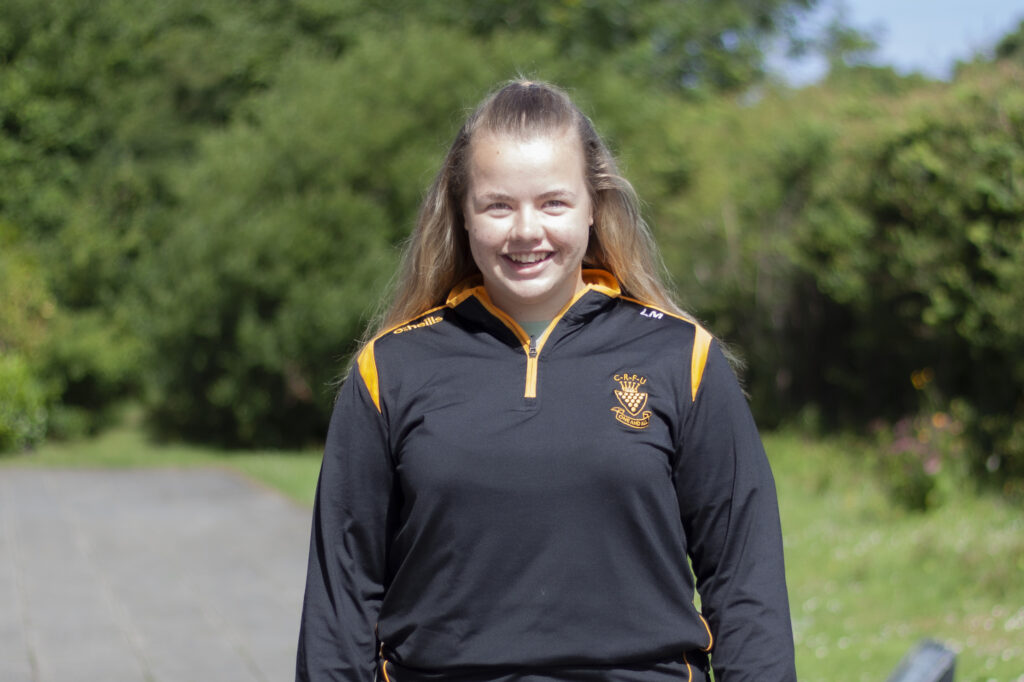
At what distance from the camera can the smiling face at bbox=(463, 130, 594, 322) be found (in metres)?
2.03

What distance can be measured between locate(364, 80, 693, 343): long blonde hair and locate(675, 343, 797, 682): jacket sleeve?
229 mm

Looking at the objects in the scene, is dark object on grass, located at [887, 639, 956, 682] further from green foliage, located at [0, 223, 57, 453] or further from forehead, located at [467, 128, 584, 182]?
A: green foliage, located at [0, 223, 57, 453]

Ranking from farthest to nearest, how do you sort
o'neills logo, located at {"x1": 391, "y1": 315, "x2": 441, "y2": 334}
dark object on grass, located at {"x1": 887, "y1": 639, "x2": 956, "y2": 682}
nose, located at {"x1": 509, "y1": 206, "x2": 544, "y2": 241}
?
dark object on grass, located at {"x1": 887, "y1": 639, "x2": 956, "y2": 682} < o'neills logo, located at {"x1": 391, "y1": 315, "x2": 441, "y2": 334} < nose, located at {"x1": 509, "y1": 206, "x2": 544, "y2": 241}

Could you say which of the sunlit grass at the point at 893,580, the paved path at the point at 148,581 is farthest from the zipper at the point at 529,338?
the paved path at the point at 148,581

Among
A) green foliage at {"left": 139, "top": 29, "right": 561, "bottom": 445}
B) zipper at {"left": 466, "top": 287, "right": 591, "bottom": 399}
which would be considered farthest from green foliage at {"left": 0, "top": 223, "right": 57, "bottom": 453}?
zipper at {"left": 466, "top": 287, "right": 591, "bottom": 399}

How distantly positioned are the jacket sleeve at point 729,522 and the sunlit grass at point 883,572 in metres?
3.18

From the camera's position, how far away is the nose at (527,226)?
6.61 feet

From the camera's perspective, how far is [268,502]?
1027cm

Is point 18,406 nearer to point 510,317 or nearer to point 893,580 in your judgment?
point 893,580

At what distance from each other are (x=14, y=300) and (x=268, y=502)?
583 centimetres

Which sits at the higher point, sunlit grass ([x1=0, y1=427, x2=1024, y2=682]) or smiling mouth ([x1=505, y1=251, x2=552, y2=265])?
smiling mouth ([x1=505, y1=251, x2=552, y2=265])

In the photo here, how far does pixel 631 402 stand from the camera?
197cm

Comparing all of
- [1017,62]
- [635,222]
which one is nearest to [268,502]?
[1017,62]

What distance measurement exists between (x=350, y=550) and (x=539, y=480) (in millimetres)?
394
